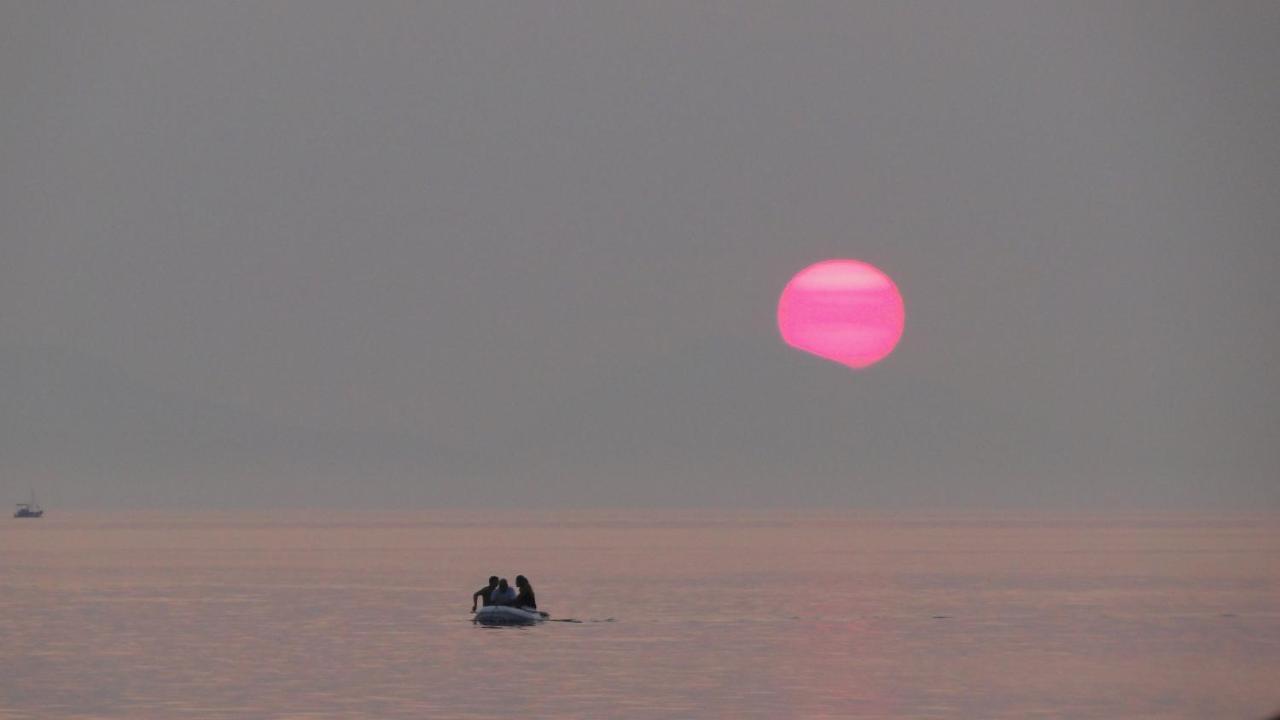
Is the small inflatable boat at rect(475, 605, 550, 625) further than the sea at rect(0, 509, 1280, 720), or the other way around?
the small inflatable boat at rect(475, 605, 550, 625)

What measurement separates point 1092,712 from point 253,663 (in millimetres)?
32040

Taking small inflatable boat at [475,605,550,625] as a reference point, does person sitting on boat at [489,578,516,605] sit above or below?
above

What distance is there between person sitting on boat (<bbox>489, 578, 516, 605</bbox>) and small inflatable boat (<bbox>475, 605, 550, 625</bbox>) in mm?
594

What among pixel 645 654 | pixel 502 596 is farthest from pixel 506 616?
pixel 645 654

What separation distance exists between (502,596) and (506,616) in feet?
5.78

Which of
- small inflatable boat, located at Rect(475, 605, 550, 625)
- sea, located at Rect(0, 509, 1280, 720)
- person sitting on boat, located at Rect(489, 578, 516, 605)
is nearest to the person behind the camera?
sea, located at Rect(0, 509, 1280, 720)

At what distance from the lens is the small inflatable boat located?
100 meters

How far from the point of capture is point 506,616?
100m

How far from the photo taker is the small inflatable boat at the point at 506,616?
328 feet

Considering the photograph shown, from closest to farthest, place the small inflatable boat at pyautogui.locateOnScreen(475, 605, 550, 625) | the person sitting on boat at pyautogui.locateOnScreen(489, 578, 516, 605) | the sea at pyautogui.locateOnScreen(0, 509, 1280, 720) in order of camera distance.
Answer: the sea at pyautogui.locateOnScreen(0, 509, 1280, 720)
the small inflatable boat at pyautogui.locateOnScreen(475, 605, 550, 625)
the person sitting on boat at pyautogui.locateOnScreen(489, 578, 516, 605)

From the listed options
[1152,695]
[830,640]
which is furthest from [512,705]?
[830,640]

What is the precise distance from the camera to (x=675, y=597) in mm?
137250

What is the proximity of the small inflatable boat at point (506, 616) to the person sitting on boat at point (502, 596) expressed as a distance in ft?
1.95

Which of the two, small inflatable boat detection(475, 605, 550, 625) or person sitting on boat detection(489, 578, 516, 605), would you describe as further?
person sitting on boat detection(489, 578, 516, 605)
